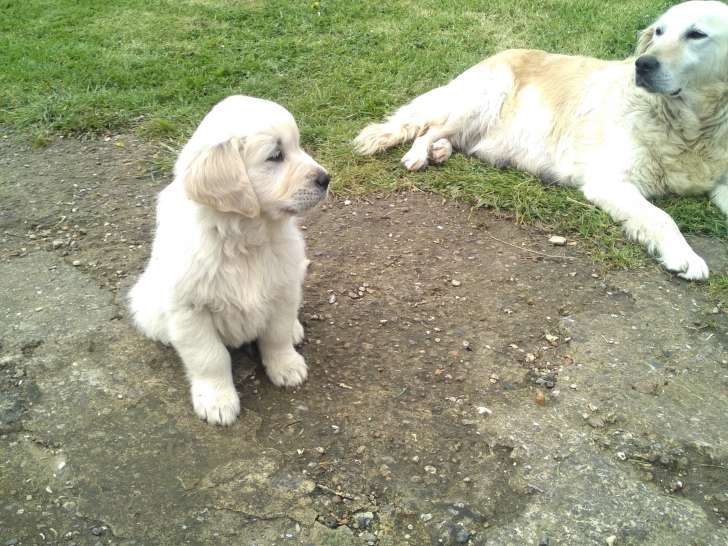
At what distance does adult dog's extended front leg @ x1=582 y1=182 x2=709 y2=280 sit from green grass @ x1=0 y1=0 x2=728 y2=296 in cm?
9

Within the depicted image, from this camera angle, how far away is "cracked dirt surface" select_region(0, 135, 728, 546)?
7.27ft

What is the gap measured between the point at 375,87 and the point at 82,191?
2569 mm

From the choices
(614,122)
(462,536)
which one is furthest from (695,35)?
(462,536)

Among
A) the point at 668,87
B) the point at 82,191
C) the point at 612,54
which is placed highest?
the point at 668,87

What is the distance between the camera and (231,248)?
2.39 metres

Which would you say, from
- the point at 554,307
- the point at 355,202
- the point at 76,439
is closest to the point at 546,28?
the point at 355,202

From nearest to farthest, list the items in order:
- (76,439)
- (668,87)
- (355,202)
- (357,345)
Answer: (76,439) → (357,345) → (668,87) → (355,202)

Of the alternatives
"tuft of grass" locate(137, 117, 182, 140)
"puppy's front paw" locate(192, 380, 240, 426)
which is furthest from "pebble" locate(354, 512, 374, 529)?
"tuft of grass" locate(137, 117, 182, 140)

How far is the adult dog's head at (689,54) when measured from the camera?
379 centimetres

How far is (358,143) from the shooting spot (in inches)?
185

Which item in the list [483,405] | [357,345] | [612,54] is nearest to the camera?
[483,405]

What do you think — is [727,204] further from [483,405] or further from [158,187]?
[158,187]

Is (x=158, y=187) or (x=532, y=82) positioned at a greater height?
(x=532, y=82)

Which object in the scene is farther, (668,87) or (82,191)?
(82,191)
